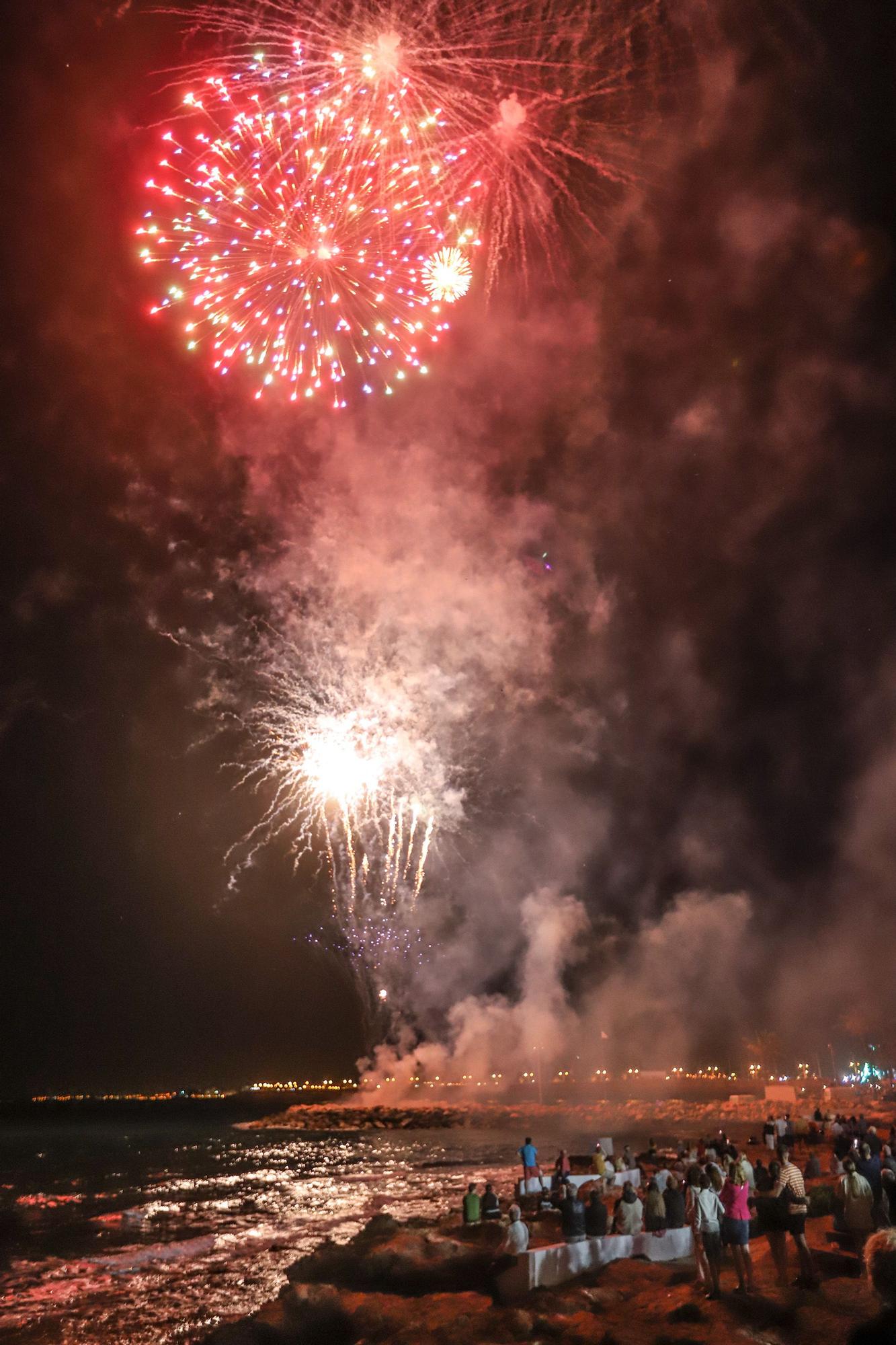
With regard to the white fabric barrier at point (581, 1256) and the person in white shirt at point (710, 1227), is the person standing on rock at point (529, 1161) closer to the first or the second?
the white fabric barrier at point (581, 1256)

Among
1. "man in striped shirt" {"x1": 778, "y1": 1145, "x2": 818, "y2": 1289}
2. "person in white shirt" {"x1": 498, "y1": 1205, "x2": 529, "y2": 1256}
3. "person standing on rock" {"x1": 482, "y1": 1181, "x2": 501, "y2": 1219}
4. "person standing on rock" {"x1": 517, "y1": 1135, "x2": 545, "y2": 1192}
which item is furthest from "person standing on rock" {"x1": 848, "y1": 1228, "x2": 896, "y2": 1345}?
"person standing on rock" {"x1": 517, "y1": 1135, "x2": 545, "y2": 1192}

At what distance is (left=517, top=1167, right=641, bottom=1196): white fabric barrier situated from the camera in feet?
65.8

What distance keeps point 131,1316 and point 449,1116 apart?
7797 cm

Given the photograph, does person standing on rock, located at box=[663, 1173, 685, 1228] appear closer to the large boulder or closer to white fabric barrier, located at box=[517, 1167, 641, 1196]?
the large boulder

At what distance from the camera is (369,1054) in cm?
15750

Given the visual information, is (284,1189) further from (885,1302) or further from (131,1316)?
(885,1302)

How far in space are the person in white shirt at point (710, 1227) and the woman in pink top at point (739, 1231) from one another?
0.36ft

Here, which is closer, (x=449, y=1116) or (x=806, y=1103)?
(x=806, y=1103)

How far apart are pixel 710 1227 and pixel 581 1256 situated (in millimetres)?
3044

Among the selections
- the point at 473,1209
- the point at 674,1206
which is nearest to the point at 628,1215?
the point at 674,1206

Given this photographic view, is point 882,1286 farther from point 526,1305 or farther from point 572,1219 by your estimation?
point 572,1219

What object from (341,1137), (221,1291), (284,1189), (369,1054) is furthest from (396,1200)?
Result: (369,1054)

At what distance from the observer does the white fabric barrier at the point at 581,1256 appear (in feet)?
42.3

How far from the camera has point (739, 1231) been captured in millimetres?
11297
